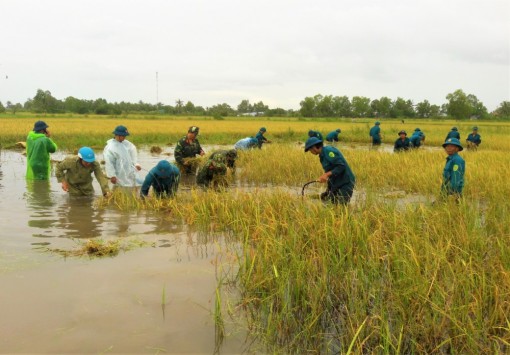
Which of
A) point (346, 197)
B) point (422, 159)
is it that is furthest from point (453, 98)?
point (346, 197)

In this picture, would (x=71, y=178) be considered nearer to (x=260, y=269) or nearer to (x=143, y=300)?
(x=143, y=300)

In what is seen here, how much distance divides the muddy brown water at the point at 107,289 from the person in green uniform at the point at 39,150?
5.78ft

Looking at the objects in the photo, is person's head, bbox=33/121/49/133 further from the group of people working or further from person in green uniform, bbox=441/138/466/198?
person in green uniform, bbox=441/138/466/198

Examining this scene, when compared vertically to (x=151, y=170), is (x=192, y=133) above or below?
above

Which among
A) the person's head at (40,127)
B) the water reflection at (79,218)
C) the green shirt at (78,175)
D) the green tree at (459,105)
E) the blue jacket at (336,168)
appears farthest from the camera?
the green tree at (459,105)

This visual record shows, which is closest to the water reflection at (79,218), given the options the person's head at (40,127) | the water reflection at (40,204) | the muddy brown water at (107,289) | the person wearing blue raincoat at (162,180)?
the muddy brown water at (107,289)

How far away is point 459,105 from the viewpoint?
62.9 m

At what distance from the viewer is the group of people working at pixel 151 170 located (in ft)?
16.1

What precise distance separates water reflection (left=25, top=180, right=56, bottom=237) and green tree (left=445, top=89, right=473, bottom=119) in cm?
6726

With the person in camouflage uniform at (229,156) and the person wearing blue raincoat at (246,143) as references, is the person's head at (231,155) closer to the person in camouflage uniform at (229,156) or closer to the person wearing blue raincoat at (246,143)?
the person in camouflage uniform at (229,156)

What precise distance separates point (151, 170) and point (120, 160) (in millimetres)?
671

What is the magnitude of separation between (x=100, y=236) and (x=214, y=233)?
50.2 inches

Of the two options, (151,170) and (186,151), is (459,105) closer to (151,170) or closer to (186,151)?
(186,151)

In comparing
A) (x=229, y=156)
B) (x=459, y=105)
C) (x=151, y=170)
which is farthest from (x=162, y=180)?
(x=459, y=105)
